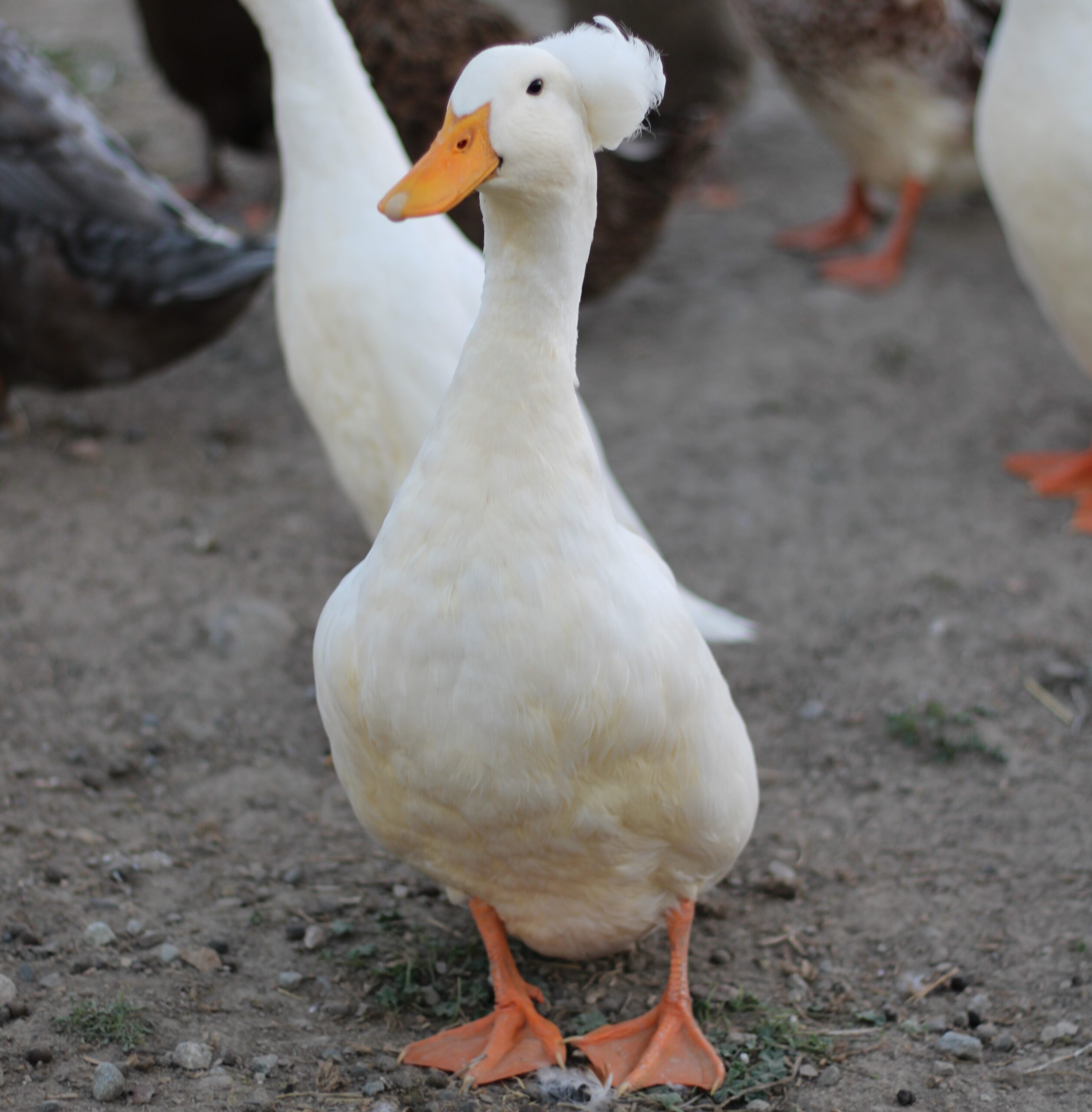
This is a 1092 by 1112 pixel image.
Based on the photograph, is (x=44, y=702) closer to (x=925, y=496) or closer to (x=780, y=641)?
(x=780, y=641)

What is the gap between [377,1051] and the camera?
2547mm

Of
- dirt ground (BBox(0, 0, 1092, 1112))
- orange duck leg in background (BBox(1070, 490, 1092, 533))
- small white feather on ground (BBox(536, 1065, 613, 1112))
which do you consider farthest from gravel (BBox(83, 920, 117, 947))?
orange duck leg in background (BBox(1070, 490, 1092, 533))

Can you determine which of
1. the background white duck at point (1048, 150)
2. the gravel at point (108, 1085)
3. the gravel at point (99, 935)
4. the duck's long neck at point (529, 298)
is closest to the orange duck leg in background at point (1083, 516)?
the background white duck at point (1048, 150)

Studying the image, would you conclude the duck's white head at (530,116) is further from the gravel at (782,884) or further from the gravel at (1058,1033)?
the gravel at (1058,1033)

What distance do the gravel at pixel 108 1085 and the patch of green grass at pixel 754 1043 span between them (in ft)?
3.47

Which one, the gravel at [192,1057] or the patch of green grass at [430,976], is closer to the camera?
the gravel at [192,1057]

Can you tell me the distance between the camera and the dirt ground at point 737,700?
2.59m

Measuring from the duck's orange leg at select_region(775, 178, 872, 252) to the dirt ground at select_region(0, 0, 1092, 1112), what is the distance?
28 cm

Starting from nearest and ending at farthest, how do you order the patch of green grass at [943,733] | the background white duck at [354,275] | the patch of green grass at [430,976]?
the patch of green grass at [430,976]
the background white duck at [354,275]
the patch of green grass at [943,733]

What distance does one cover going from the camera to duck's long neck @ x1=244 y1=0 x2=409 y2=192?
3.33 m

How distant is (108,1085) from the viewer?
7.61ft

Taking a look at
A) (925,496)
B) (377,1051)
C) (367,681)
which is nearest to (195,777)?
(377,1051)

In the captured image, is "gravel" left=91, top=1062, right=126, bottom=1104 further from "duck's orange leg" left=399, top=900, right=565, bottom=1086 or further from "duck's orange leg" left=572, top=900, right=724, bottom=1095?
"duck's orange leg" left=572, top=900, right=724, bottom=1095

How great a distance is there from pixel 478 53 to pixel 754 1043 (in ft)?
9.29
